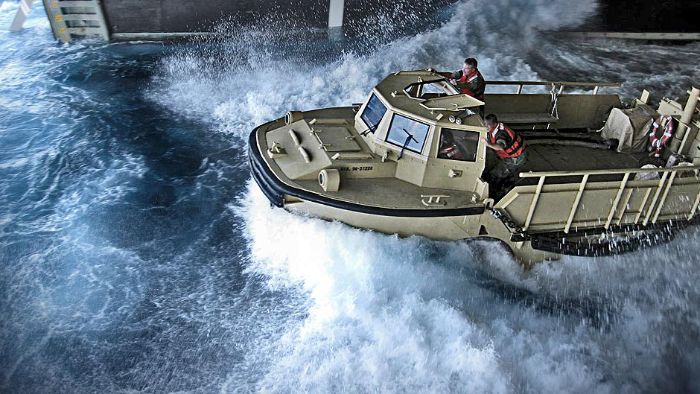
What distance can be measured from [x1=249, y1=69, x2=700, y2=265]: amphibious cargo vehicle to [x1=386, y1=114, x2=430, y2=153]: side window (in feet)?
0.04

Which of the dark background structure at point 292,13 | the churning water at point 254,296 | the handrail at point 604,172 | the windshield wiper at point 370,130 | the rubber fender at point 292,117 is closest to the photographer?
the churning water at point 254,296

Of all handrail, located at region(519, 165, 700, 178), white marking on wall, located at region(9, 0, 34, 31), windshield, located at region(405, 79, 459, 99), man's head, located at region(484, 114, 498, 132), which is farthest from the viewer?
white marking on wall, located at region(9, 0, 34, 31)

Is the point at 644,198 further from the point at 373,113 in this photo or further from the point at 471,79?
the point at 373,113

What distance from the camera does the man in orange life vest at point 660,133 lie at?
8.62m

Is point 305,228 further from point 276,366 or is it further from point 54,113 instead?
point 54,113

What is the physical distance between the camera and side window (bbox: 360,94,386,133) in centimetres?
782

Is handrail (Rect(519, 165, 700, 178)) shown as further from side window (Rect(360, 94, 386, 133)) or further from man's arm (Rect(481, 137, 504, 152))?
side window (Rect(360, 94, 386, 133))

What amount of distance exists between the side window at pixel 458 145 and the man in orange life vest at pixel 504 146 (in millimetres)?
185

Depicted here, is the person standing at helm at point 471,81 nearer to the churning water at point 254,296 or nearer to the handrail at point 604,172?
the handrail at point 604,172

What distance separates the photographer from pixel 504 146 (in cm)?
740

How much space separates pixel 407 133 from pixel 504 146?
50.0 inches

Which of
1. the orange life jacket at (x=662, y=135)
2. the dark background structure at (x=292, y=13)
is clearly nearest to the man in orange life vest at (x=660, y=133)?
the orange life jacket at (x=662, y=135)

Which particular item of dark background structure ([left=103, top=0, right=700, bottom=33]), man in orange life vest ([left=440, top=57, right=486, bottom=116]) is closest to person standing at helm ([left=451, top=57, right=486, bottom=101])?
man in orange life vest ([left=440, top=57, right=486, bottom=116])

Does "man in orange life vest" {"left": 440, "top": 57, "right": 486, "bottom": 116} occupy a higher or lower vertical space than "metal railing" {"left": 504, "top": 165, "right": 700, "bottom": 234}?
higher
